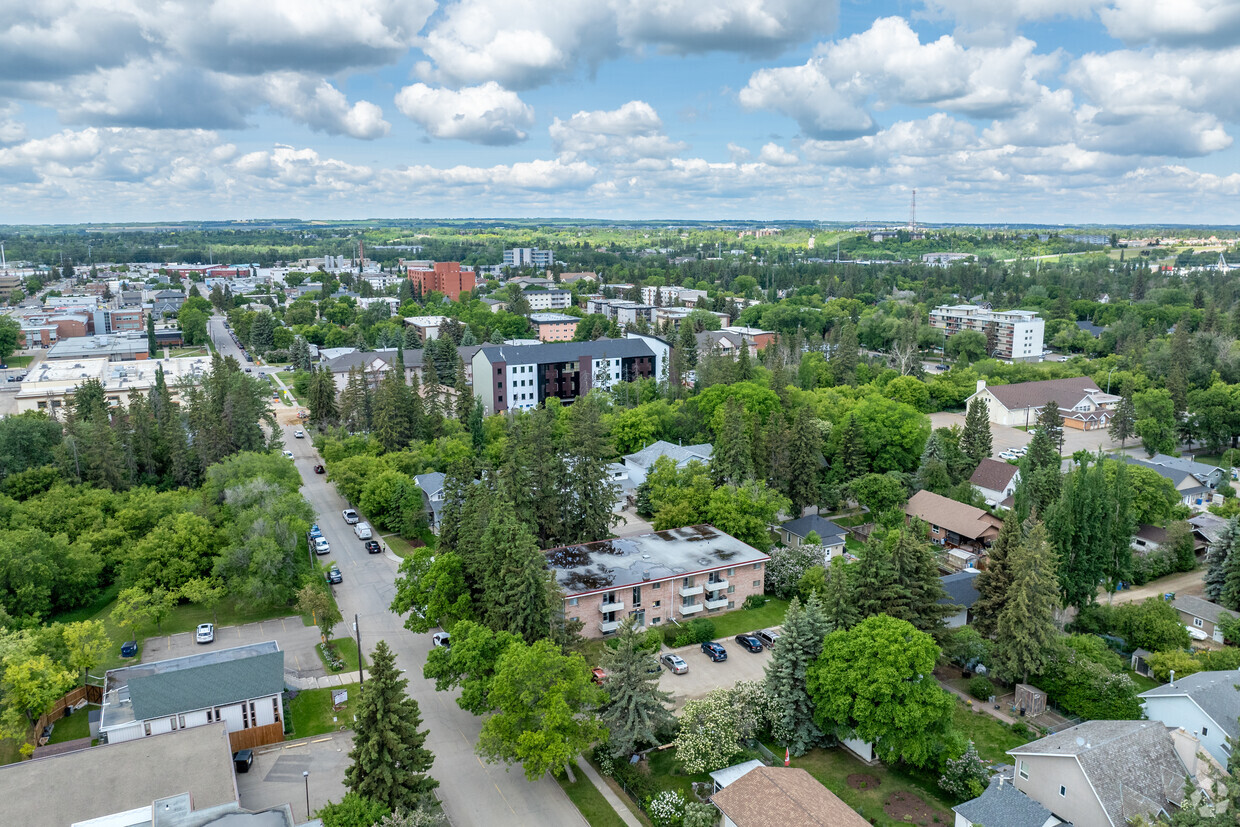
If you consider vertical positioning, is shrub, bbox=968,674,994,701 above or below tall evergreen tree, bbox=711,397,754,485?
below

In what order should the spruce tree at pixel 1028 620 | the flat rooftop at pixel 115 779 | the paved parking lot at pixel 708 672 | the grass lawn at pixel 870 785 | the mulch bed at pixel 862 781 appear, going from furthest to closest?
the paved parking lot at pixel 708 672, the spruce tree at pixel 1028 620, the mulch bed at pixel 862 781, the grass lawn at pixel 870 785, the flat rooftop at pixel 115 779

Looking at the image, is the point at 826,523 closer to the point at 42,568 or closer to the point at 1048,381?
the point at 42,568

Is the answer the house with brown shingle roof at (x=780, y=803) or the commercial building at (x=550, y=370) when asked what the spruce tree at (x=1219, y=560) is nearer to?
the house with brown shingle roof at (x=780, y=803)

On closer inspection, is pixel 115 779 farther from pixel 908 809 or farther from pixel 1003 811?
pixel 1003 811

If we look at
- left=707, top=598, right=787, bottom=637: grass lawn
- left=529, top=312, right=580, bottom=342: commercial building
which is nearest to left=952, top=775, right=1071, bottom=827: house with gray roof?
left=707, top=598, right=787, bottom=637: grass lawn

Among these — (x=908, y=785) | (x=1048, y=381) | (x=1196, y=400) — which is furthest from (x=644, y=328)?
(x=908, y=785)

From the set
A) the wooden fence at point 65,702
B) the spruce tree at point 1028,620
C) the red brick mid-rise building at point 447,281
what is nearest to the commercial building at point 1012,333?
the spruce tree at point 1028,620

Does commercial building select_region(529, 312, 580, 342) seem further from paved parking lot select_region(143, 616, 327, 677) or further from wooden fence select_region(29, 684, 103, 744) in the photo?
wooden fence select_region(29, 684, 103, 744)

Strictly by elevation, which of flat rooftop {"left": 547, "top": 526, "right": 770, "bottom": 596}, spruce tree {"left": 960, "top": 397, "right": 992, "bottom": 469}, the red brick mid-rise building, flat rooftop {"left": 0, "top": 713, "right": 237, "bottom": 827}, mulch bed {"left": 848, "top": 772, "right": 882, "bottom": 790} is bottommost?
mulch bed {"left": 848, "top": 772, "right": 882, "bottom": 790}
